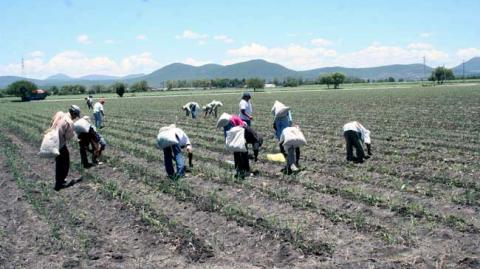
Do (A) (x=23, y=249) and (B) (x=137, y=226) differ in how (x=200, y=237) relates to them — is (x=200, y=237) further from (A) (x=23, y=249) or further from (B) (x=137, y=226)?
(A) (x=23, y=249)

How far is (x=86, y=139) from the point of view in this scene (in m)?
13.6

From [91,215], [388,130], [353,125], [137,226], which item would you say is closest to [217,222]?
[137,226]

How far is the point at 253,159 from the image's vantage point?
1391cm

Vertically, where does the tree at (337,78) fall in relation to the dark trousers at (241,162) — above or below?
above

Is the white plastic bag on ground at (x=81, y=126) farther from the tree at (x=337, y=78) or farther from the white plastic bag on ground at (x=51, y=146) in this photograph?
the tree at (x=337, y=78)

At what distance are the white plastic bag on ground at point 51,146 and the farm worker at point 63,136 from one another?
21 cm

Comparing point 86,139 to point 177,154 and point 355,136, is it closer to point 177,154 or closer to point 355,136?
point 177,154

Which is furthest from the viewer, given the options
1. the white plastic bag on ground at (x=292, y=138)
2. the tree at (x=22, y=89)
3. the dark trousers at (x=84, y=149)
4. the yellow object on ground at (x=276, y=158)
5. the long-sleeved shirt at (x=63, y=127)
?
the tree at (x=22, y=89)

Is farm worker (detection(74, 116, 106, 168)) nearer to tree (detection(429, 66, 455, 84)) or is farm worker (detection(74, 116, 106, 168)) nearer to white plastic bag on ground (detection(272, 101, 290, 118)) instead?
white plastic bag on ground (detection(272, 101, 290, 118))

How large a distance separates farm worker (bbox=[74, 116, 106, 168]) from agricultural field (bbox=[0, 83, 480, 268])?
37cm

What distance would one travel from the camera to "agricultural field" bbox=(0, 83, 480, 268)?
22.9 ft

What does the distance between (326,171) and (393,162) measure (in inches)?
76.6

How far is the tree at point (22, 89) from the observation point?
3337 inches

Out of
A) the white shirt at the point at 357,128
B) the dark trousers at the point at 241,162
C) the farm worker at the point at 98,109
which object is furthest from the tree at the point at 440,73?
the dark trousers at the point at 241,162
